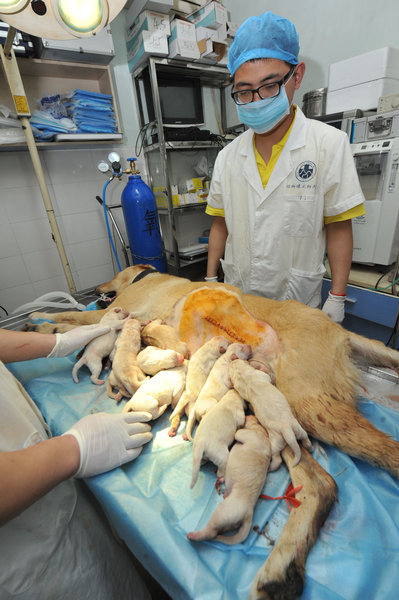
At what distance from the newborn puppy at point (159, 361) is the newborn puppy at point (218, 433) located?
0.34 meters

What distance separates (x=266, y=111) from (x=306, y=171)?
429 millimetres

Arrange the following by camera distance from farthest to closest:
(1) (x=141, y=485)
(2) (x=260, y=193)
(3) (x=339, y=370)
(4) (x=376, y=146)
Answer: (4) (x=376, y=146) < (2) (x=260, y=193) < (3) (x=339, y=370) < (1) (x=141, y=485)

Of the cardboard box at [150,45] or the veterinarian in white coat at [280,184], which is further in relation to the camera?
the cardboard box at [150,45]

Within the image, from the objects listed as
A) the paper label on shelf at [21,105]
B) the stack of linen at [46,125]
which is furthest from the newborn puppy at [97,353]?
the stack of linen at [46,125]

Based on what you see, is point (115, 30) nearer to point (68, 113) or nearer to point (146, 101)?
point (146, 101)

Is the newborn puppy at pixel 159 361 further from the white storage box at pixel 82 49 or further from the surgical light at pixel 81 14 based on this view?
the white storage box at pixel 82 49

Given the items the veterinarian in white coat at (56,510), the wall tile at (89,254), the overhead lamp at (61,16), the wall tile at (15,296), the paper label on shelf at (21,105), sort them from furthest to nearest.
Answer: the wall tile at (89,254) < the wall tile at (15,296) < the paper label on shelf at (21,105) < the overhead lamp at (61,16) < the veterinarian in white coat at (56,510)

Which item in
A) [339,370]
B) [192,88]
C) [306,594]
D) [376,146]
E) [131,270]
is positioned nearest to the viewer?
[306,594]

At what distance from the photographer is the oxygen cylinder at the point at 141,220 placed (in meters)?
2.94

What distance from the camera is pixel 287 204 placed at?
1766 millimetres

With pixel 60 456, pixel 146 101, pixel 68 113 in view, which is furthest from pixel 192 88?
pixel 60 456

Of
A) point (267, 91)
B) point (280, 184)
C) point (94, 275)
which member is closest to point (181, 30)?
point (267, 91)

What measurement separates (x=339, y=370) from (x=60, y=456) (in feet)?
3.61

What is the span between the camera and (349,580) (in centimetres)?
68
